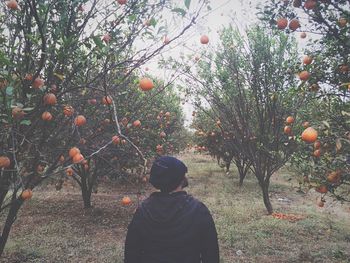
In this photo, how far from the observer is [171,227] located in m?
2.54

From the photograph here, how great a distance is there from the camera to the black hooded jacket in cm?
253

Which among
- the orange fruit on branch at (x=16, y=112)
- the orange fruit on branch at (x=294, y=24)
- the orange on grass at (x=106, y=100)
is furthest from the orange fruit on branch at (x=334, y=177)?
the orange fruit on branch at (x=16, y=112)

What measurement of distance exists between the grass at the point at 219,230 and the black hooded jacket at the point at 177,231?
2290mm

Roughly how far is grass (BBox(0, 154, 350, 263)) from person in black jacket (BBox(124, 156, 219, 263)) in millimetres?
2311

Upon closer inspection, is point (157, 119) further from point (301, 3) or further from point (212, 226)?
point (212, 226)

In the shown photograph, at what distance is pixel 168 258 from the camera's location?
2.54 m

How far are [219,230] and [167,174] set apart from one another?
6483 millimetres

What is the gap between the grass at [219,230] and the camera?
6844mm

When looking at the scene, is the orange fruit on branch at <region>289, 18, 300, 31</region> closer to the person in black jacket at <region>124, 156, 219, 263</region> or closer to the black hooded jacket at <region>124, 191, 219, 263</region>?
the person in black jacket at <region>124, 156, 219, 263</region>

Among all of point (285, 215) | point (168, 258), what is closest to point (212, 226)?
point (168, 258)

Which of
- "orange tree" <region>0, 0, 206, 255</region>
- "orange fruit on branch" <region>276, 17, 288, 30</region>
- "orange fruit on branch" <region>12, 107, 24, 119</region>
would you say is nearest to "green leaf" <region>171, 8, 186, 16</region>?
"orange tree" <region>0, 0, 206, 255</region>

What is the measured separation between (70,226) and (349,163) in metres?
7.15

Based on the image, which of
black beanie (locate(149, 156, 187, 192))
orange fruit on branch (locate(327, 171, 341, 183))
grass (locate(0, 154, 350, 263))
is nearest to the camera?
black beanie (locate(149, 156, 187, 192))

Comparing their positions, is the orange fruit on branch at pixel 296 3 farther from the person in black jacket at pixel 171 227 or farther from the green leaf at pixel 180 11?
the person in black jacket at pixel 171 227
